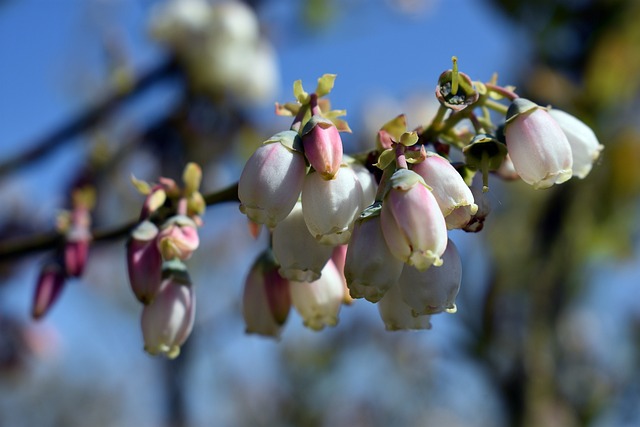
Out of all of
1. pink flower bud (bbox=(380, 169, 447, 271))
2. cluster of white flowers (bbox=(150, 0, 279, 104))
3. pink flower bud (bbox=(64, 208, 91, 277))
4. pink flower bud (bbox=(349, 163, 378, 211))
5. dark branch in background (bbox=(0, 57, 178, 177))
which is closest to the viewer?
pink flower bud (bbox=(380, 169, 447, 271))

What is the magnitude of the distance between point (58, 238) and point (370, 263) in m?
0.61

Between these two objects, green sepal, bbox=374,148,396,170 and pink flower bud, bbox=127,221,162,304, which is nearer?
green sepal, bbox=374,148,396,170

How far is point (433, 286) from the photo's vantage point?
704 millimetres

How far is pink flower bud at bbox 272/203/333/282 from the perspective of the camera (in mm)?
773

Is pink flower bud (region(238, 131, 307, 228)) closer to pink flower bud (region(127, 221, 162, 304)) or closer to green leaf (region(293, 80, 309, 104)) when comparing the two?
green leaf (region(293, 80, 309, 104))

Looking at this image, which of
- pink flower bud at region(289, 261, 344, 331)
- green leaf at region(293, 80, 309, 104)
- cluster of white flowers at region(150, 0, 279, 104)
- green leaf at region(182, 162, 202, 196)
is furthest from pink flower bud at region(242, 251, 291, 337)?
cluster of white flowers at region(150, 0, 279, 104)

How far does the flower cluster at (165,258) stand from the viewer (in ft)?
2.81

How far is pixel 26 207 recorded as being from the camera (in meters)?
2.99

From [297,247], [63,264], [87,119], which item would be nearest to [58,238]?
[63,264]

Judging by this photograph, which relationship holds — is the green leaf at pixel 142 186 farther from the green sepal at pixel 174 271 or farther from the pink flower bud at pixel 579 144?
the pink flower bud at pixel 579 144

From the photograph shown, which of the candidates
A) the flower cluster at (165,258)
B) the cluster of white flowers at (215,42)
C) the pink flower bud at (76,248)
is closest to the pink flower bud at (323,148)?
the flower cluster at (165,258)

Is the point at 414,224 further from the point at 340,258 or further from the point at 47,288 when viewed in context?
the point at 47,288

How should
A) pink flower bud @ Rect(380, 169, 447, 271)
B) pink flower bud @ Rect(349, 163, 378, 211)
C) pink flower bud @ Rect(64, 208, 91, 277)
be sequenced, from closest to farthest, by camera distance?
pink flower bud @ Rect(380, 169, 447, 271) → pink flower bud @ Rect(349, 163, 378, 211) → pink flower bud @ Rect(64, 208, 91, 277)

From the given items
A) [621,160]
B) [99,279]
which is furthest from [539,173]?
[99,279]
